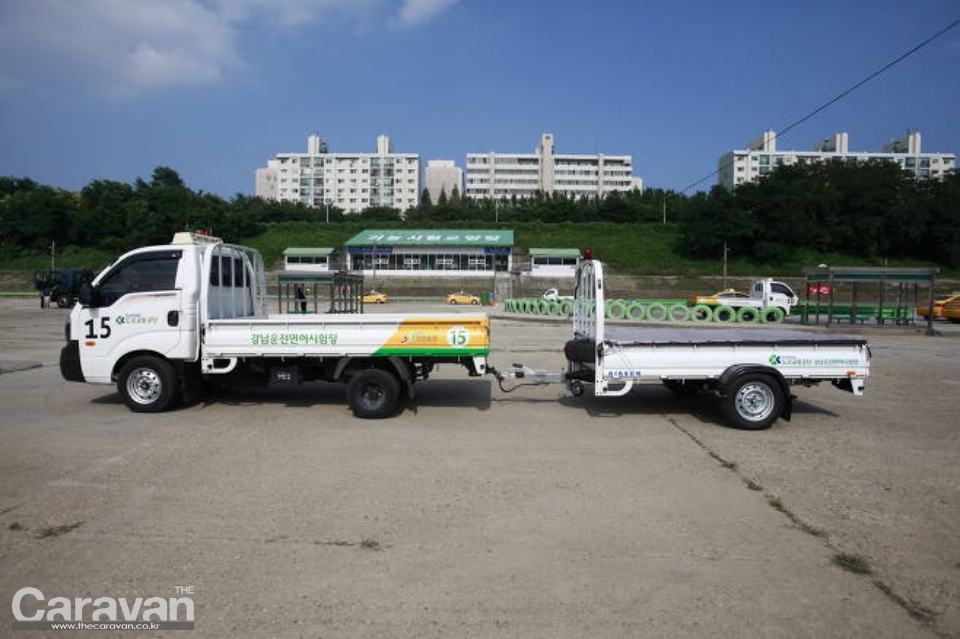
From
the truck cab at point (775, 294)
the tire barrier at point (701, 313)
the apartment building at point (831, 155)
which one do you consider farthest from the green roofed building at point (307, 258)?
the apartment building at point (831, 155)

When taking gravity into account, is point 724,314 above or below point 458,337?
below

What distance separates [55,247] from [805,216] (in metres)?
96.2

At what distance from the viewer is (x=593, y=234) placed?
8244 centimetres

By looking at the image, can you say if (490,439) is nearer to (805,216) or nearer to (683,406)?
(683,406)

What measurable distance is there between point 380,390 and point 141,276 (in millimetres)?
3926

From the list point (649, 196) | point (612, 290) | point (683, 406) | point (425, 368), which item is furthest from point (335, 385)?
point (649, 196)

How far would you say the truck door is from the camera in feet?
28.7

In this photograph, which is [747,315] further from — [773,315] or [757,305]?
[757,305]

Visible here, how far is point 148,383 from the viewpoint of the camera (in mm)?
8914

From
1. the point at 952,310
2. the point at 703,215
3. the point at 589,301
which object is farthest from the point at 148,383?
the point at 703,215

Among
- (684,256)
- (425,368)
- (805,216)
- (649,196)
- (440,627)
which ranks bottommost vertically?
(440,627)

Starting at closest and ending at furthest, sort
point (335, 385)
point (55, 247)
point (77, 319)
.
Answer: point (77, 319) < point (335, 385) < point (55, 247)

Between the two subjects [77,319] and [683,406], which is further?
[683,406]

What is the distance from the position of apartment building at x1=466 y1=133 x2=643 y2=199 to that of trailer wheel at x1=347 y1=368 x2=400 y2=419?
12948 centimetres
